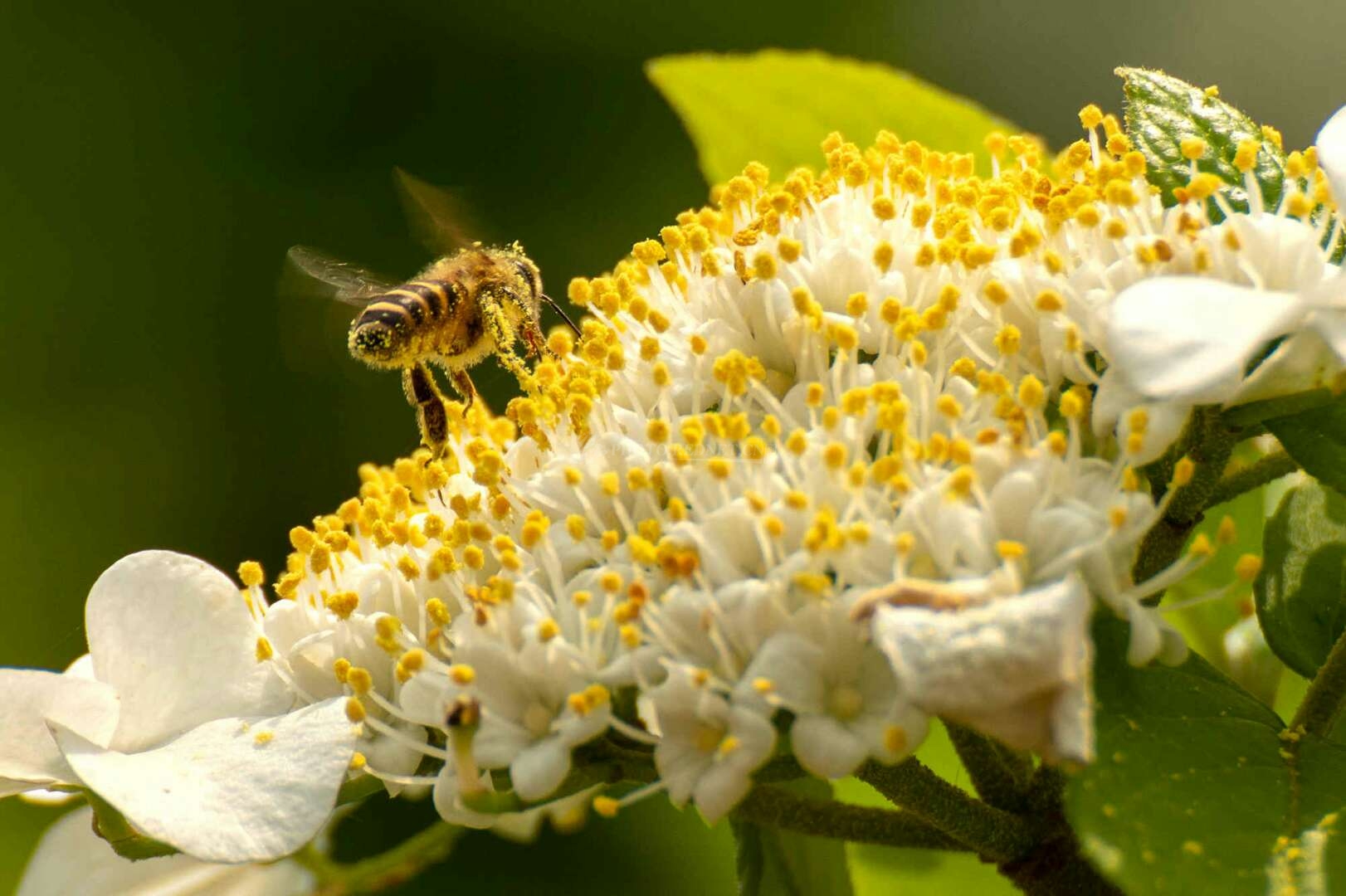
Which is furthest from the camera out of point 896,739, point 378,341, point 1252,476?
point 378,341

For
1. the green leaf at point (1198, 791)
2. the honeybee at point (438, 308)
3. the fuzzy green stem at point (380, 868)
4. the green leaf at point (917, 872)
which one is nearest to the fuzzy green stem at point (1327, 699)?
the green leaf at point (1198, 791)

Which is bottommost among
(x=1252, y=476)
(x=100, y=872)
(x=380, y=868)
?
(x=380, y=868)

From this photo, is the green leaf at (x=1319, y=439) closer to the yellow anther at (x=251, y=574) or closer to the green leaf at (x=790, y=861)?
the green leaf at (x=790, y=861)

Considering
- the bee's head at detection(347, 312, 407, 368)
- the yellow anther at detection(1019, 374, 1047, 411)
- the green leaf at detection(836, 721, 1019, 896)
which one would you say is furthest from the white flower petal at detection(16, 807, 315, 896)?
the yellow anther at detection(1019, 374, 1047, 411)

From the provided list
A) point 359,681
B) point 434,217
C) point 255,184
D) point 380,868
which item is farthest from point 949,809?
point 255,184

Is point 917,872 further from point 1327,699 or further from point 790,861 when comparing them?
point 1327,699

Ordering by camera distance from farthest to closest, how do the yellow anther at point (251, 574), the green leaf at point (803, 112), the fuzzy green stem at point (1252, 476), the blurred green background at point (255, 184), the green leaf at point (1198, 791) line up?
the blurred green background at point (255, 184) < the green leaf at point (803, 112) < the yellow anther at point (251, 574) < the fuzzy green stem at point (1252, 476) < the green leaf at point (1198, 791)

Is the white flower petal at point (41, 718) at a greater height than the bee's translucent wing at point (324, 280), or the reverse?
the bee's translucent wing at point (324, 280)
